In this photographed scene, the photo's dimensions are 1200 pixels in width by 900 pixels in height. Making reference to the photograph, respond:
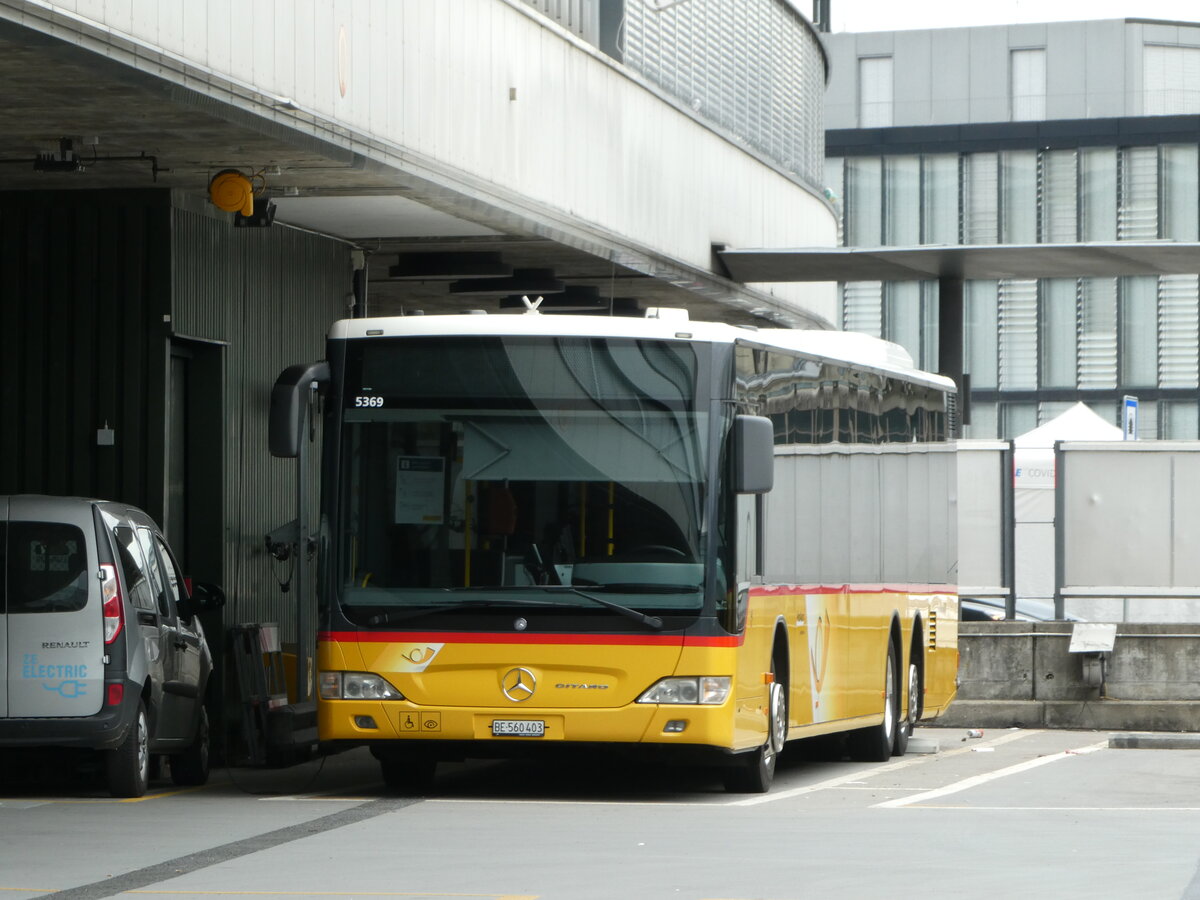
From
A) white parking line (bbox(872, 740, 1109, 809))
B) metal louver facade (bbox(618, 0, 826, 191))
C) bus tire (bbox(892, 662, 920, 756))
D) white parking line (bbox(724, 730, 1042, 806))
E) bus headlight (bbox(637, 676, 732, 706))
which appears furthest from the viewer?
metal louver facade (bbox(618, 0, 826, 191))

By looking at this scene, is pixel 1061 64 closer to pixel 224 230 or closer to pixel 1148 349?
pixel 1148 349

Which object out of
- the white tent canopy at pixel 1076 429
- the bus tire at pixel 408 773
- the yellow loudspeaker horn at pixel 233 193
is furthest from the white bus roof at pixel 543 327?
the white tent canopy at pixel 1076 429

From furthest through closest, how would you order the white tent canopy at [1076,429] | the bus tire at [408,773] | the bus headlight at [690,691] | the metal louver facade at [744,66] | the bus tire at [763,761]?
the white tent canopy at [1076,429] < the metal louver facade at [744,66] < the bus tire at [408,773] < the bus tire at [763,761] < the bus headlight at [690,691]

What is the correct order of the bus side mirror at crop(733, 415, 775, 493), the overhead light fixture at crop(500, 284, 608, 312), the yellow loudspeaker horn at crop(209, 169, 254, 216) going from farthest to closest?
1. the overhead light fixture at crop(500, 284, 608, 312)
2. the yellow loudspeaker horn at crop(209, 169, 254, 216)
3. the bus side mirror at crop(733, 415, 775, 493)

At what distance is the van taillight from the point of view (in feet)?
45.6

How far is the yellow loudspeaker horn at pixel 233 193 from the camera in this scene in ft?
53.2

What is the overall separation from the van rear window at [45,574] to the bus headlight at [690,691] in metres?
3.33

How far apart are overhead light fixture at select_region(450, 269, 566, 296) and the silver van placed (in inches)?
363

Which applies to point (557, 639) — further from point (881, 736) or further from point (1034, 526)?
point (1034, 526)

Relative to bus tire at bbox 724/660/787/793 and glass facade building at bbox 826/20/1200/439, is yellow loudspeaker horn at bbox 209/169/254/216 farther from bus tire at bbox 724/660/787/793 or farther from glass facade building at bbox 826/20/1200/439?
glass facade building at bbox 826/20/1200/439

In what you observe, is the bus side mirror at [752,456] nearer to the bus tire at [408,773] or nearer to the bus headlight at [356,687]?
the bus headlight at [356,687]

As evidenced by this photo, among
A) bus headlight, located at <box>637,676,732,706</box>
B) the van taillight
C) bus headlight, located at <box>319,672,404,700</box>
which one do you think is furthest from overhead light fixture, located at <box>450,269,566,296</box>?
bus headlight, located at <box>637,676,732,706</box>

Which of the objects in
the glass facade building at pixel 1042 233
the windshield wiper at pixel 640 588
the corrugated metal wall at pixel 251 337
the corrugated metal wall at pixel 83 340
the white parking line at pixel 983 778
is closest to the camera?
the windshield wiper at pixel 640 588

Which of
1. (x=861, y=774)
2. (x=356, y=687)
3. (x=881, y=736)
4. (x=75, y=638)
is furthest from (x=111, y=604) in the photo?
(x=881, y=736)
